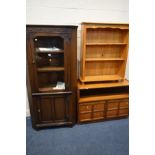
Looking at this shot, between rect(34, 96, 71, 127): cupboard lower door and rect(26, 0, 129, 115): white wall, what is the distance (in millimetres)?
1297

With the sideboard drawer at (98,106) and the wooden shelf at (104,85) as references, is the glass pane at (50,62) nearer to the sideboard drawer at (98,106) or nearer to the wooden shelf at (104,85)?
the wooden shelf at (104,85)

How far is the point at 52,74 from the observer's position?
2.83 meters

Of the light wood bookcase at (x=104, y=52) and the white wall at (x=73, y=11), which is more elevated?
the white wall at (x=73, y=11)

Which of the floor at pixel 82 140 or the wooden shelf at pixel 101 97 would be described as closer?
the floor at pixel 82 140

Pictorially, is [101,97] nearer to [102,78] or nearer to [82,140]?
[102,78]

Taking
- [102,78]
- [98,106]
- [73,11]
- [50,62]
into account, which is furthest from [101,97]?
[73,11]

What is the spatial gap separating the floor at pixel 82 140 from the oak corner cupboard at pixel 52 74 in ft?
0.57

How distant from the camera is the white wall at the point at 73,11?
9.02 ft

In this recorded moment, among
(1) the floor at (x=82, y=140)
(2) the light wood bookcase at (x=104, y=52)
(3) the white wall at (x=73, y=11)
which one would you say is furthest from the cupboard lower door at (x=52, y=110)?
(3) the white wall at (x=73, y=11)

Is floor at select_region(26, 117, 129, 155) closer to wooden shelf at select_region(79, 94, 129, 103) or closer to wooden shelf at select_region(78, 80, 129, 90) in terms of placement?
wooden shelf at select_region(79, 94, 129, 103)

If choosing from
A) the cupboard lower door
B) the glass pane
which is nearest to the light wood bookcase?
the glass pane

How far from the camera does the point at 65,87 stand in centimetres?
265
